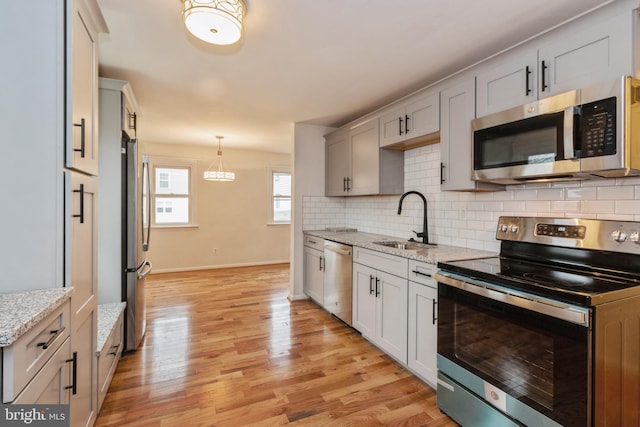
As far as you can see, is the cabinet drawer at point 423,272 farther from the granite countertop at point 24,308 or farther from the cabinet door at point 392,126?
the granite countertop at point 24,308

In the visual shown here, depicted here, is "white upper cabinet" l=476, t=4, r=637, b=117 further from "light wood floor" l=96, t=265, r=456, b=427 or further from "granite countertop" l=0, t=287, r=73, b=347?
"granite countertop" l=0, t=287, r=73, b=347

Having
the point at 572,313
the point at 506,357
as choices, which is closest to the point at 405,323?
the point at 506,357

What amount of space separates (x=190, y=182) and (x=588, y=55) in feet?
18.8

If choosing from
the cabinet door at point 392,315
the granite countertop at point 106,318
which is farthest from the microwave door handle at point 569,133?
the granite countertop at point 106,318

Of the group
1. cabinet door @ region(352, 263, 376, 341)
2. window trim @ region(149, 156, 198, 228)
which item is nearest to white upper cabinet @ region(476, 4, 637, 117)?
cabinet door @ region(352, 263, 376, 341)

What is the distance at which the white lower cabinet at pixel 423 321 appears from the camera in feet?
6.81

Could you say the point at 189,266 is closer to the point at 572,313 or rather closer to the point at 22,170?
the point at 22,170

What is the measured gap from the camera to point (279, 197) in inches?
262

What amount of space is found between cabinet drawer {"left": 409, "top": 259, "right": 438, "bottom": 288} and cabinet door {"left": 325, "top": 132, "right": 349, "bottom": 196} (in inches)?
69.5

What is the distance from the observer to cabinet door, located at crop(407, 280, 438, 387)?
2082 millimetres

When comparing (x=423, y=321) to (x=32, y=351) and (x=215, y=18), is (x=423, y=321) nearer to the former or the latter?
(x=32, y=351)

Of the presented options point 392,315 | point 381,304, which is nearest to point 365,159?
point 381,304

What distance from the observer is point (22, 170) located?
123 cm

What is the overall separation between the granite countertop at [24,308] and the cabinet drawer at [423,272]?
1.93m
